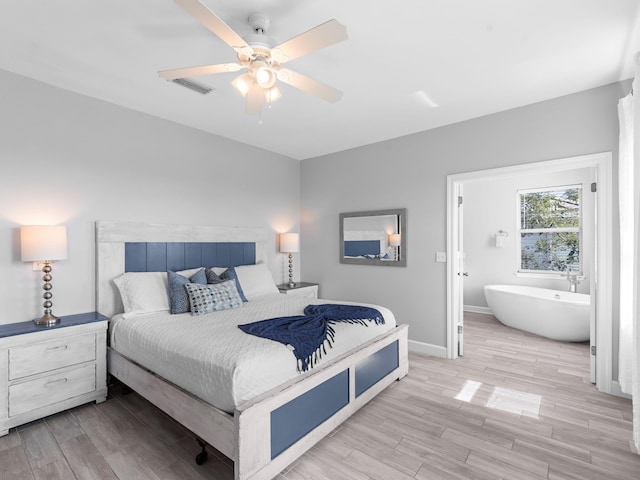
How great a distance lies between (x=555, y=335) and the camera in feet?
13.7

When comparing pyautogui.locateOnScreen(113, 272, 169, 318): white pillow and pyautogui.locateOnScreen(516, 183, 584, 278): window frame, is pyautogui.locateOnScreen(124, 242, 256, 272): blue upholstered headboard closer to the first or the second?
pyautogui.locateOnScreen(113, 272, 169, 318): white pillow

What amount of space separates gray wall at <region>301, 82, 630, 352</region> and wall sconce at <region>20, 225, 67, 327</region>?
3.00 metres

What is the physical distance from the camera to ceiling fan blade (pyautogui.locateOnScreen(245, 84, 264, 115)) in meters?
2.08

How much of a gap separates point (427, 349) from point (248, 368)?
2680 millimetres

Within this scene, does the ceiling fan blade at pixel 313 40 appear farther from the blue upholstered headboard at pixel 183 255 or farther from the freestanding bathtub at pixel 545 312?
the freestanding bathtub at pixel 545 312

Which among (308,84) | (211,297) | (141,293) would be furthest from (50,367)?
(308,84)

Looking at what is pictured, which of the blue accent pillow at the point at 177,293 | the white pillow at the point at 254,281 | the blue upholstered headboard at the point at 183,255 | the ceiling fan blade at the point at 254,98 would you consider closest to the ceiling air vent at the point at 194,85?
the ceiling fan blade at the point at 254,98

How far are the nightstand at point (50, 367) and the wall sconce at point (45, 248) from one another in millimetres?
136

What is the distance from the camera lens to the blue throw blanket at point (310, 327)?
2053mm

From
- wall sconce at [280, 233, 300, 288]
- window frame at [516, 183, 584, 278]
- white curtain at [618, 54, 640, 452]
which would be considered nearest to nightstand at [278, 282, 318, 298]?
wall sconce at [280, 233, 300, 288]

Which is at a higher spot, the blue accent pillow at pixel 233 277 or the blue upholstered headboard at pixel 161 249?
the blue upholstered headboard at pixel 161 249

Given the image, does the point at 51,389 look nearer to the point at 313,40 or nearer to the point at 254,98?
the point at 254,98

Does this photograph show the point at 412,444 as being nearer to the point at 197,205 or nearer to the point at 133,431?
the point at 133,431

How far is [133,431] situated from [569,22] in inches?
153
